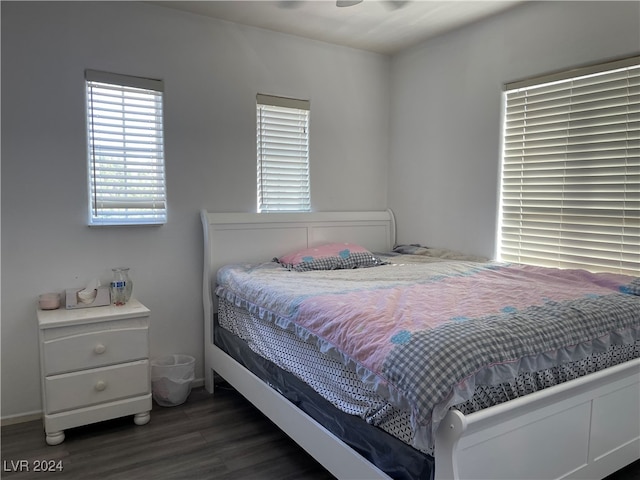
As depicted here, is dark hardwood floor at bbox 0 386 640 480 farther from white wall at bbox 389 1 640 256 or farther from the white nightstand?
white wall at bbox 389 1 640 256

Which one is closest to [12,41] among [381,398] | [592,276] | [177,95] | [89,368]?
[177,95]

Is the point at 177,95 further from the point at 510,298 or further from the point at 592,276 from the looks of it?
the point at 592,276

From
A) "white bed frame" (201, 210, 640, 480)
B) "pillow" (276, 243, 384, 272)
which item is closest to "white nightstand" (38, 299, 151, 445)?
"white bed frame" (201, 210, 640, 480)

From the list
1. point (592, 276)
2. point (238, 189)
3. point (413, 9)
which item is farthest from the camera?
point (238, 189)

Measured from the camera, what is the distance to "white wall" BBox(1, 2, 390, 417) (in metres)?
2.58

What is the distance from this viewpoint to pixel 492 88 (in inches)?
123

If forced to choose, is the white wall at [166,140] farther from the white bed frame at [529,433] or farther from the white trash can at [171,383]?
the white bed frame at [529,433]

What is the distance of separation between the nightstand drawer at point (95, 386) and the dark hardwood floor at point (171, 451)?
0.63 feet

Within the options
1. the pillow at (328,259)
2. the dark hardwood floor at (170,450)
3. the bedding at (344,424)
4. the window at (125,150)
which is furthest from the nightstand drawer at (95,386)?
the pillow at (328,259)

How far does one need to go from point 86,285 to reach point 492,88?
287cm

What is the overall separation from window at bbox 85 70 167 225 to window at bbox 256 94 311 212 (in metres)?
0.71

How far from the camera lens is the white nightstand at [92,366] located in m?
2.35

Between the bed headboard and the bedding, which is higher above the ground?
the bed headboard

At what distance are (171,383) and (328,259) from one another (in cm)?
124
